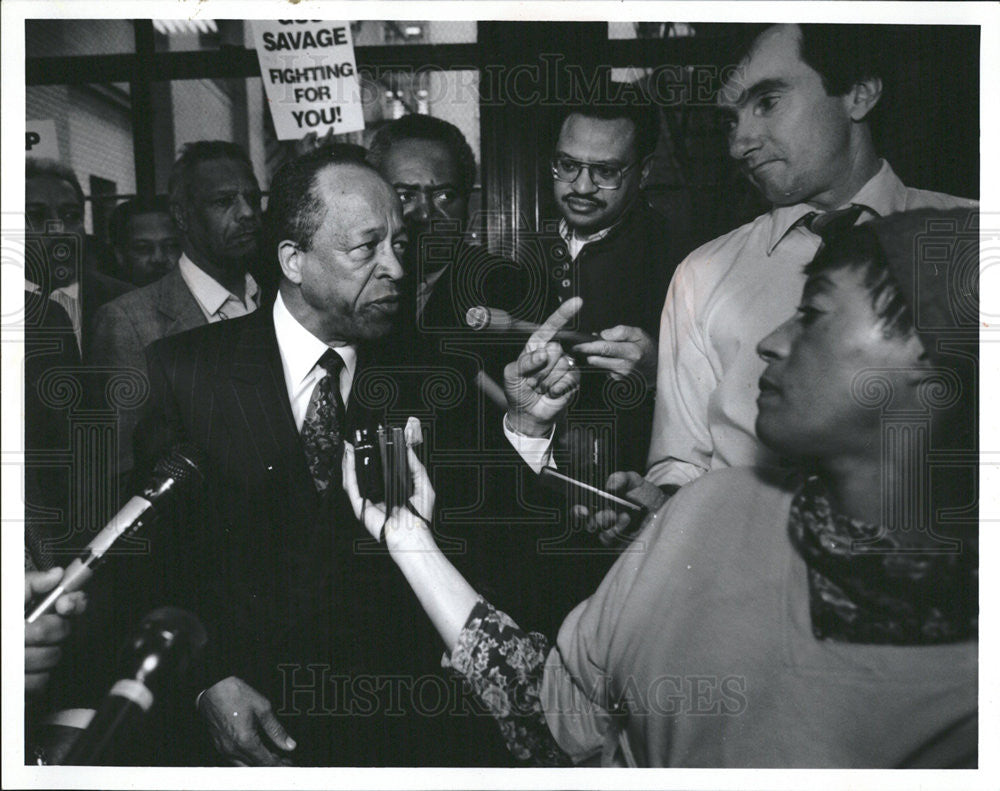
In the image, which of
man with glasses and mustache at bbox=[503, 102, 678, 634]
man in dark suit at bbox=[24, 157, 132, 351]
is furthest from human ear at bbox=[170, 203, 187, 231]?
man with glasses and mustache at bbox=[503, 102, 678, 634]

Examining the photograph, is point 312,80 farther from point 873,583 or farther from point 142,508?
point 873,583

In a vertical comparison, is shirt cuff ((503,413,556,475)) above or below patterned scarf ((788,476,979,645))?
above

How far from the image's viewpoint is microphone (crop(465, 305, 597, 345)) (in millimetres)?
2920

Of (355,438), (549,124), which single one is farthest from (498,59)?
(355,438)

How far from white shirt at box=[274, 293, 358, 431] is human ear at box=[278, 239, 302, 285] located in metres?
0.07

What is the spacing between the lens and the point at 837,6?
2.92m

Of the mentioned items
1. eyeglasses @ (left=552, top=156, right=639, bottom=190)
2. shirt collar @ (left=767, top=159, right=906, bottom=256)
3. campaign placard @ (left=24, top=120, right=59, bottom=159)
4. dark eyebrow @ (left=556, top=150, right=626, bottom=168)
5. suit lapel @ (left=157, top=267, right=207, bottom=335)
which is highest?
campaign placard @ (left=24, top=120, right=59, bottom=159)

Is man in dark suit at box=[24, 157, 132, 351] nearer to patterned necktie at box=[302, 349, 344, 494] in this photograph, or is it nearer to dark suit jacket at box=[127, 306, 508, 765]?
dark suit jacket at box=[127, 306, 508, 765]

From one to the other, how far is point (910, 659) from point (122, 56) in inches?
118

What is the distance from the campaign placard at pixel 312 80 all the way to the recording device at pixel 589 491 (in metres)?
1.21

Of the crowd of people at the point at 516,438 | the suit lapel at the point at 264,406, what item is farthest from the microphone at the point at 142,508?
the suit lapel at the point at 264,406

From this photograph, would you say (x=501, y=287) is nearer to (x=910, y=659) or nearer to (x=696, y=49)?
(x=696, y=49)

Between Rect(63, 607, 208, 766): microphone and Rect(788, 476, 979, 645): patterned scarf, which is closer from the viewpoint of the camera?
Rect(788, 476, 979, 645): patterned scarf

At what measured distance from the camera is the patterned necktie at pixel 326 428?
294cm
